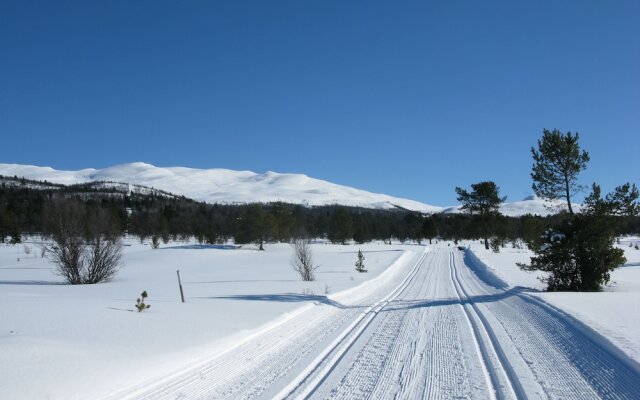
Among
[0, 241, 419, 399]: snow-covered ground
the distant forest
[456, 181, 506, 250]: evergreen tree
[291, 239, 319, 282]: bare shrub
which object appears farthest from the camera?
[456, 181, 506, 250]: evergreen tree

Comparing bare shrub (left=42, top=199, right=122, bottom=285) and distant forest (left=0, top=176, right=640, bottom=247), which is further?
distant forest (left=0, top=176, right=640, bottom=247)

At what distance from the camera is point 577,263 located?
1867cm

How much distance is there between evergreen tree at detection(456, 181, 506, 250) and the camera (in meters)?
66.1

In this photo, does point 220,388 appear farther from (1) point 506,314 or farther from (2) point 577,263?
(2) point 577,263

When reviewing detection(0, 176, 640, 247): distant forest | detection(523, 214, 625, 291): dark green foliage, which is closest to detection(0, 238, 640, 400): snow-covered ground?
detection(523, 214, 625, 291): dark green foliage

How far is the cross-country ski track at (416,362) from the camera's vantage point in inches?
→ 233

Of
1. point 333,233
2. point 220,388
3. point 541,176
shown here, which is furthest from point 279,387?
point 333,233

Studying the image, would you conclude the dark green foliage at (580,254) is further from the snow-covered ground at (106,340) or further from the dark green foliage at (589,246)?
the snow-covered ground at (106,340)

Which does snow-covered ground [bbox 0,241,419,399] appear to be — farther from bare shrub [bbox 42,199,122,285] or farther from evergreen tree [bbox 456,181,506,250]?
evergreen tree [bbox 456,181,506,250]

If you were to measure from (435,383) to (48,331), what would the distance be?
7.63m

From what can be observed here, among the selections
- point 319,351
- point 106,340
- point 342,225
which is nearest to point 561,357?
point 319,351

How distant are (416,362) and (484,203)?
210 ft

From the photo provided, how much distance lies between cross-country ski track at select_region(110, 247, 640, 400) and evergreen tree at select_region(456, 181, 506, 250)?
187ft

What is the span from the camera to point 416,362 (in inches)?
288
